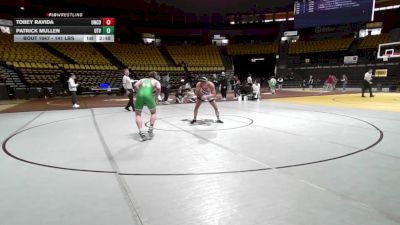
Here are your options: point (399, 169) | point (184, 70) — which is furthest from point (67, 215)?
point (184, 70)

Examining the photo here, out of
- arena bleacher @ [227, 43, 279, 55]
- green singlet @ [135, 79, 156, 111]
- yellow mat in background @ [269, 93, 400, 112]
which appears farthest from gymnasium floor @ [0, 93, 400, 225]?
arena bleacher @ [227, 43, 279, 55]

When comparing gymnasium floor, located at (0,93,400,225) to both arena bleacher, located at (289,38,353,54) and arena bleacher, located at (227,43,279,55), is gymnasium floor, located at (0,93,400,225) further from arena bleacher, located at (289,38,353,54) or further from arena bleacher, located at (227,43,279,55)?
arena bleacher, located at (227,43,279,55)

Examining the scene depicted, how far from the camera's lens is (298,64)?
3641cm

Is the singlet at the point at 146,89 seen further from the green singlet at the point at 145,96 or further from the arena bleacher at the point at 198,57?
the arena bleacher at the point at 198,57

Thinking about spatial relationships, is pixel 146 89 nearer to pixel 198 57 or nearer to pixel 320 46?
pixel 198 57

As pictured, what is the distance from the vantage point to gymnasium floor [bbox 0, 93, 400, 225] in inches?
107

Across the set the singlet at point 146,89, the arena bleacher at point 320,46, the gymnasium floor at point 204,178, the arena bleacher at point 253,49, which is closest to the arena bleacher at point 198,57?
the arena bleacher at point 253,49

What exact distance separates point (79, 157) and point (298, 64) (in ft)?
116

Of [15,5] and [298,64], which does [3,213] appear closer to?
[15,5]
